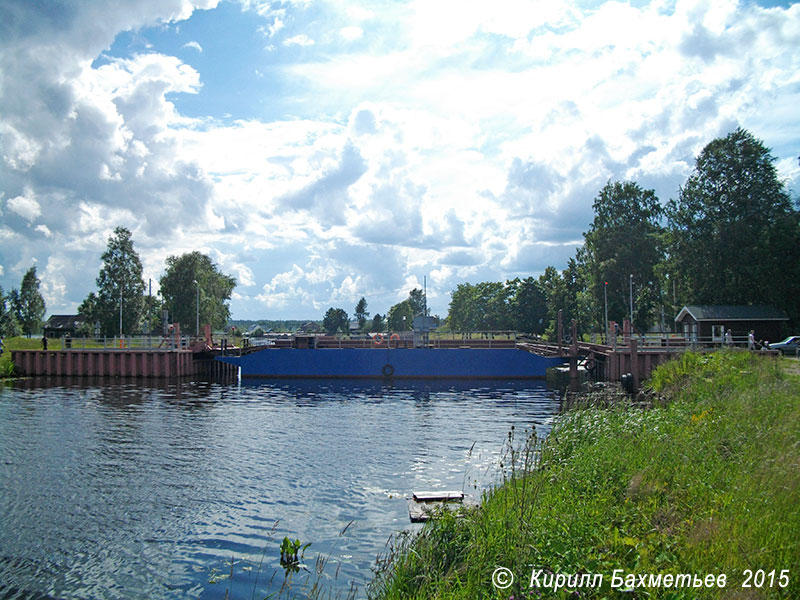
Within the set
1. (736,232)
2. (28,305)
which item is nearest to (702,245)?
(736,232)

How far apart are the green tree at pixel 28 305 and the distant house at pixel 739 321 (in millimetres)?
91878

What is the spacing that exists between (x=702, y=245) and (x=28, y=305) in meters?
93.5

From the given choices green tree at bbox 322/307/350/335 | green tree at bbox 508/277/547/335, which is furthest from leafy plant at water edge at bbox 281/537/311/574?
green tree at bbox 322/307/350/335

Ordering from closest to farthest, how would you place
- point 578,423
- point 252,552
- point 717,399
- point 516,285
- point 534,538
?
point 534,538 < point 252,552 < point 578,423 < point 717,399 < point 516,285

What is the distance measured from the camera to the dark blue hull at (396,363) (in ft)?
158

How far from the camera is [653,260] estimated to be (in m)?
68.9

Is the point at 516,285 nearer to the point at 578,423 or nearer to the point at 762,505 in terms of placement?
the point at 578,423

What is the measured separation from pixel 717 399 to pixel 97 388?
3703cm

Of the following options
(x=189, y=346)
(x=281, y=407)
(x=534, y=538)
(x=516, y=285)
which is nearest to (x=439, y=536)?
(x=534, y=538)

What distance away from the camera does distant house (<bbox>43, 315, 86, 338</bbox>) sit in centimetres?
11487

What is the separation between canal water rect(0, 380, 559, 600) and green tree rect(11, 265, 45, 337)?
246ft

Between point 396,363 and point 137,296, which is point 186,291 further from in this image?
point 396,363

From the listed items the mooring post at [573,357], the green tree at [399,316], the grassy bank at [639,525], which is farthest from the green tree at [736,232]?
the green tree at [399,316]

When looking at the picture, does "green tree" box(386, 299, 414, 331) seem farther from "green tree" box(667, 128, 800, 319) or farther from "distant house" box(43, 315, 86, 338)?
"green tree" box(667, 128, 800, 319)
